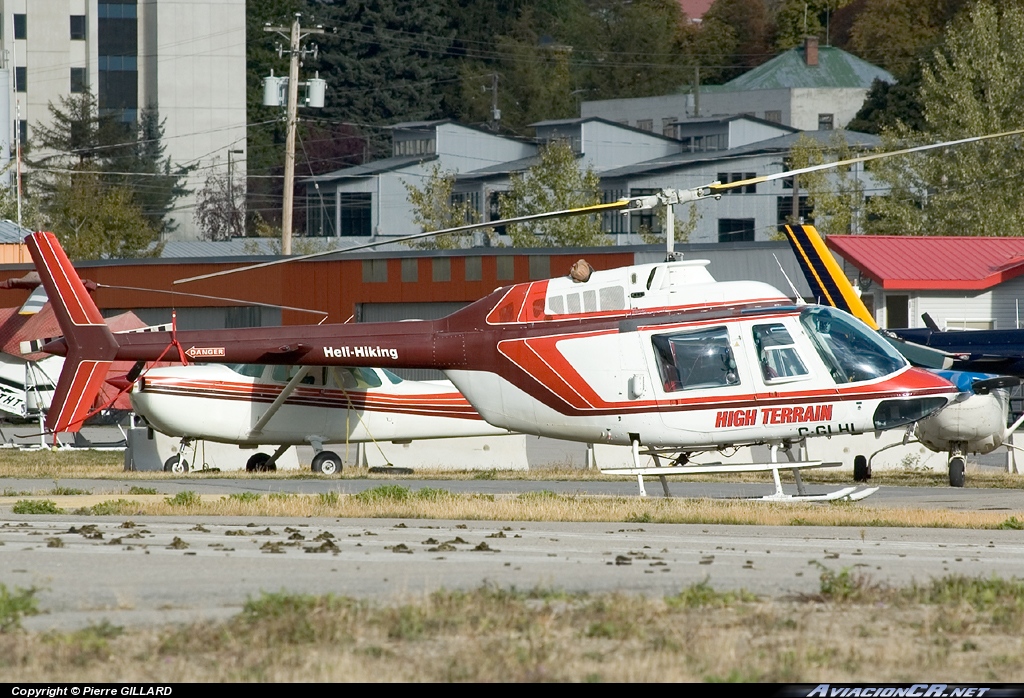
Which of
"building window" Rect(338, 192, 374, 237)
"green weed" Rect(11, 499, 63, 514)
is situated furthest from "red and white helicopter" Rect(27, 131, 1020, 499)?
"building window" Rect(338, 192, 374, 237)

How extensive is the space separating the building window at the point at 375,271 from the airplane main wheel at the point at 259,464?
70.0ft

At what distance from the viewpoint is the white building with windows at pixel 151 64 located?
11831 centimetres

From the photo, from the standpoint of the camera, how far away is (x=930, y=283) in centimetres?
4000

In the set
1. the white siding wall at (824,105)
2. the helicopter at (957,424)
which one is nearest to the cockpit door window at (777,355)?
the helicopter at (957,424)

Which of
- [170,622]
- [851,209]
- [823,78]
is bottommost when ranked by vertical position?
[170,622]

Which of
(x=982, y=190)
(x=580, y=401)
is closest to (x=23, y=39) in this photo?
(x=982, y=190)

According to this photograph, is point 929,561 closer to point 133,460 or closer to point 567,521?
point 567,521

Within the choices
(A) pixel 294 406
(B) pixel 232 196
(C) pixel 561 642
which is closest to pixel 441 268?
(A) pixel 294 406

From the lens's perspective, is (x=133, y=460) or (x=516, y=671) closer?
(x=516, y=671)

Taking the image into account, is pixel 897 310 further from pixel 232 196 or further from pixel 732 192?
pixel 232 196

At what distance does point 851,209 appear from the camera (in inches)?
2589

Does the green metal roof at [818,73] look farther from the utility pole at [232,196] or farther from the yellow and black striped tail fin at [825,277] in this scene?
the yellow and black striped tail fin at [825,277]

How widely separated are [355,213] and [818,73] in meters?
41.1
